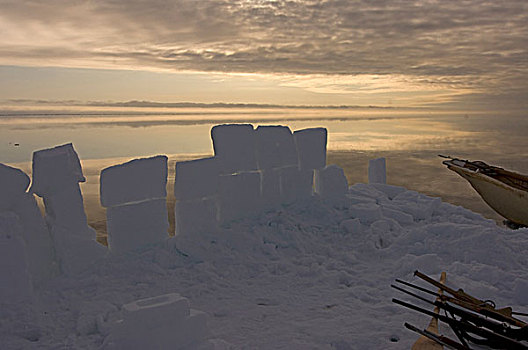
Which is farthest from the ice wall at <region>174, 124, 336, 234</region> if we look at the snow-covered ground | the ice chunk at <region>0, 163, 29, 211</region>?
the ice chunk at <region>0, 163, 29, 211</region>

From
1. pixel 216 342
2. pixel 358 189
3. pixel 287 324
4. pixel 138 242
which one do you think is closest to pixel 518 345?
pixel 287 324

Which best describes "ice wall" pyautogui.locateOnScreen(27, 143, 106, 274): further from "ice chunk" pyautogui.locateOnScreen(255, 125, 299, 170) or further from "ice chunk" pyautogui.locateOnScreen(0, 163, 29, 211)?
"ice chunk" pyautogui.locateOnScreen(255, 125, 299, 170)

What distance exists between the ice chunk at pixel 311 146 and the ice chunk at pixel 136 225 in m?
3.04

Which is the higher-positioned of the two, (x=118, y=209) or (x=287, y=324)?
(x=118, y=209)

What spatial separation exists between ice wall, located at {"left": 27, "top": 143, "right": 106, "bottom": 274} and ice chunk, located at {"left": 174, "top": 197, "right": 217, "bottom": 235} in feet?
4.41

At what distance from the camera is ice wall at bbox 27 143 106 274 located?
6270 mm

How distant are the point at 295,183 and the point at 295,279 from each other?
2797 mm

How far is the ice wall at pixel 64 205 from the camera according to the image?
6270 mm

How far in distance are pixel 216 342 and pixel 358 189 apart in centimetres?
647

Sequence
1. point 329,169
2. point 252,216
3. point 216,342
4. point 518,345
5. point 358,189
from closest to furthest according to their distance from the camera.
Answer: point 518,345
point 216,342
point 252,216
point 329,169
point 358,189

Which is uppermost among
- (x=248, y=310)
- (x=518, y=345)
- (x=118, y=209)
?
(x=118, y=209)

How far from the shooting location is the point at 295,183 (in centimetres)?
893

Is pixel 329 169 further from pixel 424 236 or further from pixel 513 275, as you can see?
pixel 513 275

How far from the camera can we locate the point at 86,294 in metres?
5.88
